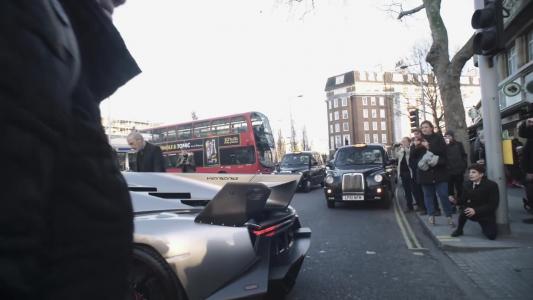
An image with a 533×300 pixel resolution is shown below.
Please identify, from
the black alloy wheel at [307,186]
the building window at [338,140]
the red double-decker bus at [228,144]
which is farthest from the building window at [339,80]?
the black alloy wheel at [307,186]

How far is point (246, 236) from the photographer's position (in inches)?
127

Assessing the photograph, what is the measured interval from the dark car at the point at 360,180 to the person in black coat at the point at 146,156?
18.6 feet

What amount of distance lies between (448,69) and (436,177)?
221 inches

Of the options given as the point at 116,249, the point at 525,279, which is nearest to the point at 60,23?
the point at 116,249

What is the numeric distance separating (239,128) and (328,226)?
11.1 metres

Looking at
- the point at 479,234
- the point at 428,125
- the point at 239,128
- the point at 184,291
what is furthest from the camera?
the point at 239,128

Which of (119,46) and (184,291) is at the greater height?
(119,46)

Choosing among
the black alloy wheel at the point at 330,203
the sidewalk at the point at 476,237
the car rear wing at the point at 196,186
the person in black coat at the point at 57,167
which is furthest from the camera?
the black alloy wheel at the point at 330,203

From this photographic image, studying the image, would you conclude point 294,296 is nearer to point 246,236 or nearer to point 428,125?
point 246,236

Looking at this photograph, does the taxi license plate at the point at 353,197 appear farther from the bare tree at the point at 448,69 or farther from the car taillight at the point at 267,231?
the car taillight at the point at 267,231

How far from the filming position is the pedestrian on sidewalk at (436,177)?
24.9 ft

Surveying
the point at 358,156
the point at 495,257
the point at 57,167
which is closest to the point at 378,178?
the point at 358,156

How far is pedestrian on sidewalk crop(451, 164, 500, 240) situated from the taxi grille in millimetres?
4617

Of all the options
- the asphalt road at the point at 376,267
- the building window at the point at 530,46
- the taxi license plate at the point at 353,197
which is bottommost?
the asphalt road at the point at 376,267
